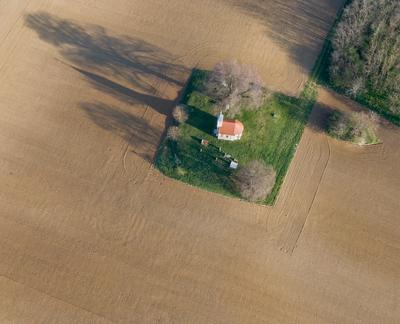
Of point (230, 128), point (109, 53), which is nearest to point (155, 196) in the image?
point (230, 128)

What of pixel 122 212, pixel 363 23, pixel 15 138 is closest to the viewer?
pixel 122 212

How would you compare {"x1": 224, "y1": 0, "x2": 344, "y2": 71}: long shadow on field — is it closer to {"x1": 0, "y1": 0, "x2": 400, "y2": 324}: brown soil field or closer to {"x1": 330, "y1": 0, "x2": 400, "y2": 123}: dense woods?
{"x1": 0, "y1": 0, "x2": 400, "y2": 324}: brown soil field

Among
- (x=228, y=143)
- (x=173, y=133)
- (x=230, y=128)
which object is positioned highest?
(x=230, y=128)

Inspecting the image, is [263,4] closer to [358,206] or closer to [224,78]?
[224,78]

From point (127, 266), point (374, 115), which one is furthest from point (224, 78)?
point (127, 266)

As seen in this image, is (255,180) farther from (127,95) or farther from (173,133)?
(127,95)

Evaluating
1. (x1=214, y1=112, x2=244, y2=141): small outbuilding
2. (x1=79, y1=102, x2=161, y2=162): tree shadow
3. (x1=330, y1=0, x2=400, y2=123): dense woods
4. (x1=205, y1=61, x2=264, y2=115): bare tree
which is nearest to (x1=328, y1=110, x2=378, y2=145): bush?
(x1=330, y1=0, x2=400, y2=123): dense woods
